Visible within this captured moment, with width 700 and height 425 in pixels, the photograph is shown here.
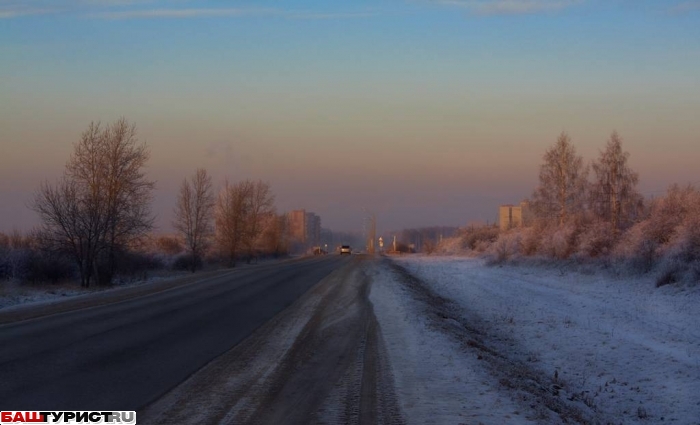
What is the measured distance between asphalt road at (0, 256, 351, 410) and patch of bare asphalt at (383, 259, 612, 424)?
4.68 m

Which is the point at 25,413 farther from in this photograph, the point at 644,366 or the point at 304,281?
the point at 304,281

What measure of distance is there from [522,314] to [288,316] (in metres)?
7.79

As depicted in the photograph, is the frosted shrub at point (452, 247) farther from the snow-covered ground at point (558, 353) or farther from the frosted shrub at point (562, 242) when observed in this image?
the snow-covered ground at point (558, 353)

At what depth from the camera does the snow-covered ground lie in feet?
32.0

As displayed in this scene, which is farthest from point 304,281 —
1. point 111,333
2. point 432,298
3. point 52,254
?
point 111,333

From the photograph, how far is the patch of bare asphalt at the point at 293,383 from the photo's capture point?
27.2ft

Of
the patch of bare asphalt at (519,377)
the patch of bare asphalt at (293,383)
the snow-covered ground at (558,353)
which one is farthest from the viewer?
the snow-covered ground at (558,353)

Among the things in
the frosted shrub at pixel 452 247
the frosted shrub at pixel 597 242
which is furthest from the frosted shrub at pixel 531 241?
the frosted shrub at pixel 452 247

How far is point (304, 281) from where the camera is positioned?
112 feet

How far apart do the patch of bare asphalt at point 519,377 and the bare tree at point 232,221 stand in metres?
59.1

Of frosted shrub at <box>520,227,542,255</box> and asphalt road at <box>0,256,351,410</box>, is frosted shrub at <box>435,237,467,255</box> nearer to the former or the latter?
frosted shrub at <box>520,227,542,255</box>

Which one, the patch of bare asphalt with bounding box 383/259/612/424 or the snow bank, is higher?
the snow bank

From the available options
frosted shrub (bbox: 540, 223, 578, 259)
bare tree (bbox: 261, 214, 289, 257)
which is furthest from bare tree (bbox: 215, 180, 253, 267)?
frosted shrub (bbox: 540, 223, 578, 259)

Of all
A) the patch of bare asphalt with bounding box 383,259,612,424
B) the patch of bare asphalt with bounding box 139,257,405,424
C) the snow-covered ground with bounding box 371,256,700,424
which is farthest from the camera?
the snow-covered ground with bounding box 371,256,700,424
